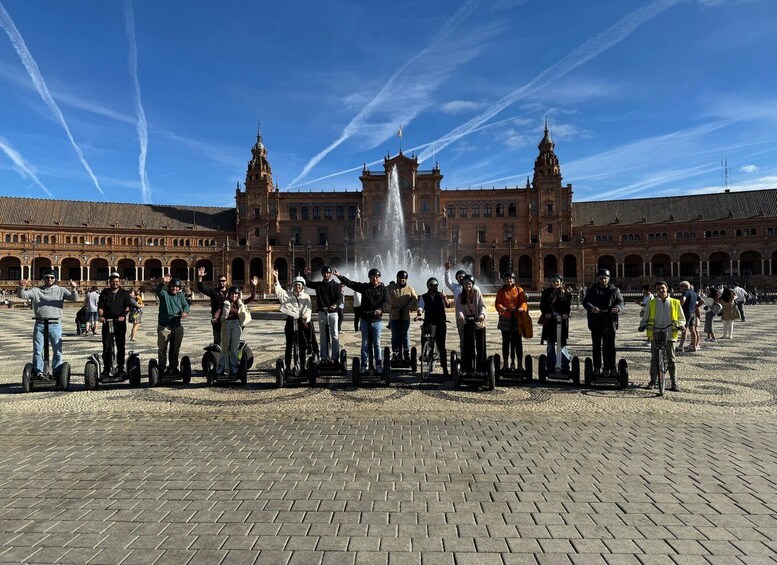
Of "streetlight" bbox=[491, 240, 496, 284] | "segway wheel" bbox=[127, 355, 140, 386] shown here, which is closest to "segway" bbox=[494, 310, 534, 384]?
"segway wheel" bbox=[127, 355, 140, 386]

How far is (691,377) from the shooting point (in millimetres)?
9711

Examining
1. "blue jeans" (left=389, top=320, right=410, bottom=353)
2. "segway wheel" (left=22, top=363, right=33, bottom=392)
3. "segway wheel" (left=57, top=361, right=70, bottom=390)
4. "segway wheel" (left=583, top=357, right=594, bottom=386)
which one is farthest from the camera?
"blue jeans" (left=389, top=320, right=410, bottom=353)

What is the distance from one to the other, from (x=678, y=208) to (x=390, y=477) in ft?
286

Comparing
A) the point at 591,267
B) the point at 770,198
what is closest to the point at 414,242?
the point at 591,267

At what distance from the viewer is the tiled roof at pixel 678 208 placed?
7168 cm

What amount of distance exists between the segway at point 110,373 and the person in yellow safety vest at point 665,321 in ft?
32.1

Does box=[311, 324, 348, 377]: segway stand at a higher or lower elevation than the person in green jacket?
lower

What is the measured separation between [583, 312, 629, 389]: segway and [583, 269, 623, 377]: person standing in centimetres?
2

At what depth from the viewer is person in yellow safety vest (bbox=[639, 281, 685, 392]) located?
8.43 meters

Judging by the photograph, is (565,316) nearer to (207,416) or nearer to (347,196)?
(207,416)

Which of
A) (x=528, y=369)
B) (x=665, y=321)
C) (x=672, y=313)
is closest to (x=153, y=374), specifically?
(x=528, y=369)

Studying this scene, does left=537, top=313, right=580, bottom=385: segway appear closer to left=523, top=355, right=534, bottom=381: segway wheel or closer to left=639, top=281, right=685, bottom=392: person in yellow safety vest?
left=523, top=355, right=534, bottom=381: segway wheel

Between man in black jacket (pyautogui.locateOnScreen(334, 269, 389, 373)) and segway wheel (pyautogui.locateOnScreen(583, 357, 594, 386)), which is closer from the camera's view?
segway wheel (pyautogui.locateOnScreen(583, 357, 594, 386))

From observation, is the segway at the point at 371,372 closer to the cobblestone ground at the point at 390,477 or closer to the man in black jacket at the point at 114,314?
the cobblestone ground at the point at 390,477
